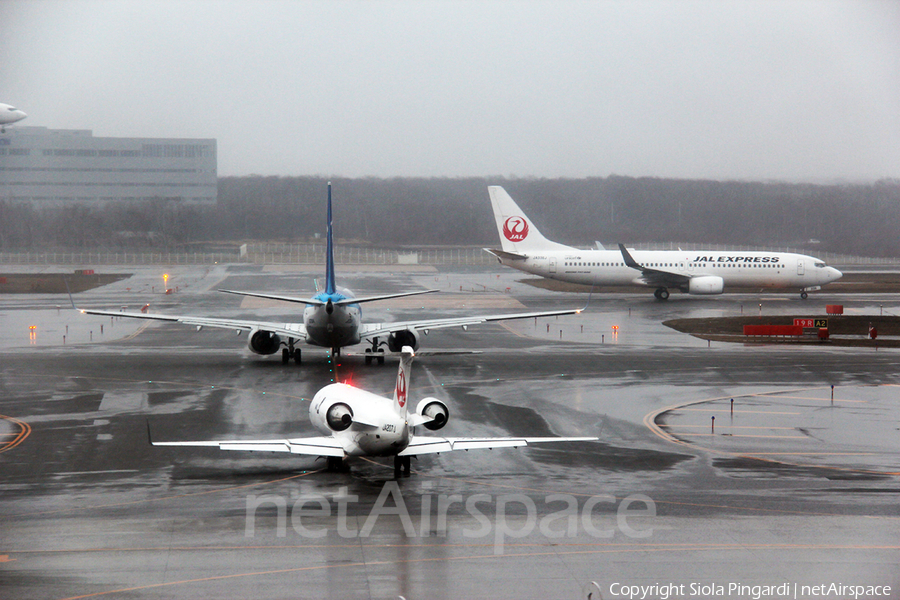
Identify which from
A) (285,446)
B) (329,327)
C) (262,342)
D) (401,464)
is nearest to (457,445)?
(401,464)

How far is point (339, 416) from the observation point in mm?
→ 22875

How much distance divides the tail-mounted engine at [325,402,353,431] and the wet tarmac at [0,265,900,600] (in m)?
1.72

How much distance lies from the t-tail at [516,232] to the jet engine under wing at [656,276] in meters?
7.15

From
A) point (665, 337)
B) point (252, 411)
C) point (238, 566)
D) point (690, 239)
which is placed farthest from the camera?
point (690, 239)

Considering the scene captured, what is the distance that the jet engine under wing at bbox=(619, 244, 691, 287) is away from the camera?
8144 centimetres

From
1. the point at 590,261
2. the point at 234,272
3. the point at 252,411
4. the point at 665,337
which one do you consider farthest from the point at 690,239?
the point at 252,411

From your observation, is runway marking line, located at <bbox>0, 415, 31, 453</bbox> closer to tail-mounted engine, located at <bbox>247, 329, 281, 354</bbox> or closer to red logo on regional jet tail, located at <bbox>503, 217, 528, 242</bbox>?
tail-mounted engine, located at <bbox>247, 329, 281, 354</bbox>

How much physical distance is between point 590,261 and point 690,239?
66.9 m

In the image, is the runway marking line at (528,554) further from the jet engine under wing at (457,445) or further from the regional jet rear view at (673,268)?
the regional jet rear view at (673,268)

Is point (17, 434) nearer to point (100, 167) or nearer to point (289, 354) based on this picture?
point (289, 354)

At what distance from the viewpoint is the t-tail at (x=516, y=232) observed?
8625 cm

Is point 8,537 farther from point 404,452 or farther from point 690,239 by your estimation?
point 690,239

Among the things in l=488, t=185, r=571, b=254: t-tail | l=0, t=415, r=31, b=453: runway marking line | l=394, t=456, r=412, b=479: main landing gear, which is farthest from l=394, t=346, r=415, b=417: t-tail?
l=488, t=185, r=571, b=254: t-tail

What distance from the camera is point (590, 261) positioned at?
8356 cm
